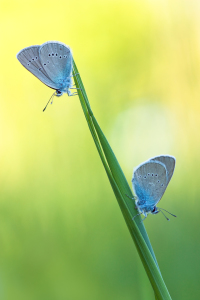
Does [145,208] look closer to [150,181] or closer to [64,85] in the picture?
[150,181]

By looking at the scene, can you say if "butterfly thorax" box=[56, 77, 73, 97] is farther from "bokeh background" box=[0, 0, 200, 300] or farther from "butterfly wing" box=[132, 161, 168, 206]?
"bokeh background" box=[0, 0, 200, 300]

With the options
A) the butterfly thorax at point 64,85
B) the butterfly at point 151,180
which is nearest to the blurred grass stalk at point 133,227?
the butterfly at point 151,180

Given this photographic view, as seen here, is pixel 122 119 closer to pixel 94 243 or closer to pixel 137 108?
pixel 137 108

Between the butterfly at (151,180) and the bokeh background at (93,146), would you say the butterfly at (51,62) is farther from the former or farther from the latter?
the bokeh background at (93,146)

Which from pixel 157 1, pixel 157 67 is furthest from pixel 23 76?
pixel 157 1

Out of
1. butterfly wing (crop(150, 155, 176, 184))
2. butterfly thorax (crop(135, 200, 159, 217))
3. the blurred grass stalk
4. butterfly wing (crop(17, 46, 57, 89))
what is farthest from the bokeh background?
butterfly wing (crop(17, 46, 57, 89))

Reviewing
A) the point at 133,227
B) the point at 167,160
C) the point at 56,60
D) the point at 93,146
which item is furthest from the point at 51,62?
the point at 93,146
